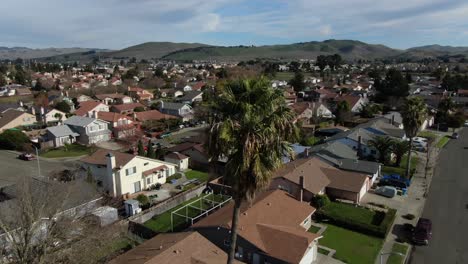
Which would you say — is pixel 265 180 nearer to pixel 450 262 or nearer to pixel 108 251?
pixel 108 251

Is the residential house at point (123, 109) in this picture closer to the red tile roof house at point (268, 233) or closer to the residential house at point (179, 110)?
the residential house at point (179, 110)

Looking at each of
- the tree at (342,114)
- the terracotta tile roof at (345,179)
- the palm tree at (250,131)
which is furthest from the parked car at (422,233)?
the tree at (342,114)

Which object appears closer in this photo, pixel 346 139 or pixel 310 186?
pixel 310 186

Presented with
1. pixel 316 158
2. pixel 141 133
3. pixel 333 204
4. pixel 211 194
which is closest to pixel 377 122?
pixel 316 158

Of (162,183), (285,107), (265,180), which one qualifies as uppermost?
(285,107)

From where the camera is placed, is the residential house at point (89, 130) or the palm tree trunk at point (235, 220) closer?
the palm tree trunk at point (235, 220)

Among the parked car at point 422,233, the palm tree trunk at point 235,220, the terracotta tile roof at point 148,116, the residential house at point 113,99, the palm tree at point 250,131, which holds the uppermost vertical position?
the palm tree at point 250,131
